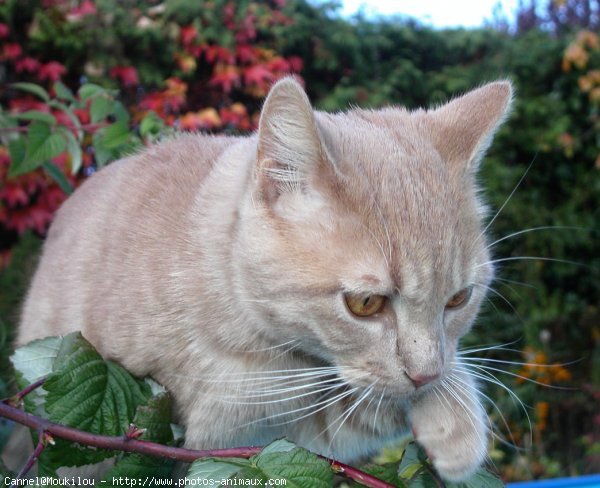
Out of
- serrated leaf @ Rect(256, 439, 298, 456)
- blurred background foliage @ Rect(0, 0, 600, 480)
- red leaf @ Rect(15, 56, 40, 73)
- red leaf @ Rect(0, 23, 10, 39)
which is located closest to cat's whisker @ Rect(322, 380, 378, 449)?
serrated leaf @ Rect(256, 439, 298, 456)

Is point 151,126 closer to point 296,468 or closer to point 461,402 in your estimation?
point 461,402

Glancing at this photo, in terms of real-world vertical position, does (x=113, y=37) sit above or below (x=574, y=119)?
above

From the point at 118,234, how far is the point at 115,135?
0.42 metres

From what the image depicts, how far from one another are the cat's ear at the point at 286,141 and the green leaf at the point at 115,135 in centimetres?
75

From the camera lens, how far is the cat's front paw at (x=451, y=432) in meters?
1.31

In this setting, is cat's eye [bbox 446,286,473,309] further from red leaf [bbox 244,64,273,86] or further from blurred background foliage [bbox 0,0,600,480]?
red leaf [bbox 244,64,273,86]

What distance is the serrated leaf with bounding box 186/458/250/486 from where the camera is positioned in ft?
3.26

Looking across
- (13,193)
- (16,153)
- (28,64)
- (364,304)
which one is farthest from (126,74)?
(364,304)

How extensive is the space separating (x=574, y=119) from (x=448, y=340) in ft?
16.8

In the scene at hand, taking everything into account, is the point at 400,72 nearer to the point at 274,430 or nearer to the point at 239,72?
the point at 239,72

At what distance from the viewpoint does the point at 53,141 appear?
1940 mm

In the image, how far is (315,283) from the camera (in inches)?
55.1

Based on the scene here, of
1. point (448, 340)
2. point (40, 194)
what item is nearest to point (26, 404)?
point (448, 340)

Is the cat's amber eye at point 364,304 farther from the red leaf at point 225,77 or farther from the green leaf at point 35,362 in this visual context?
the red leaf at point 225,77
